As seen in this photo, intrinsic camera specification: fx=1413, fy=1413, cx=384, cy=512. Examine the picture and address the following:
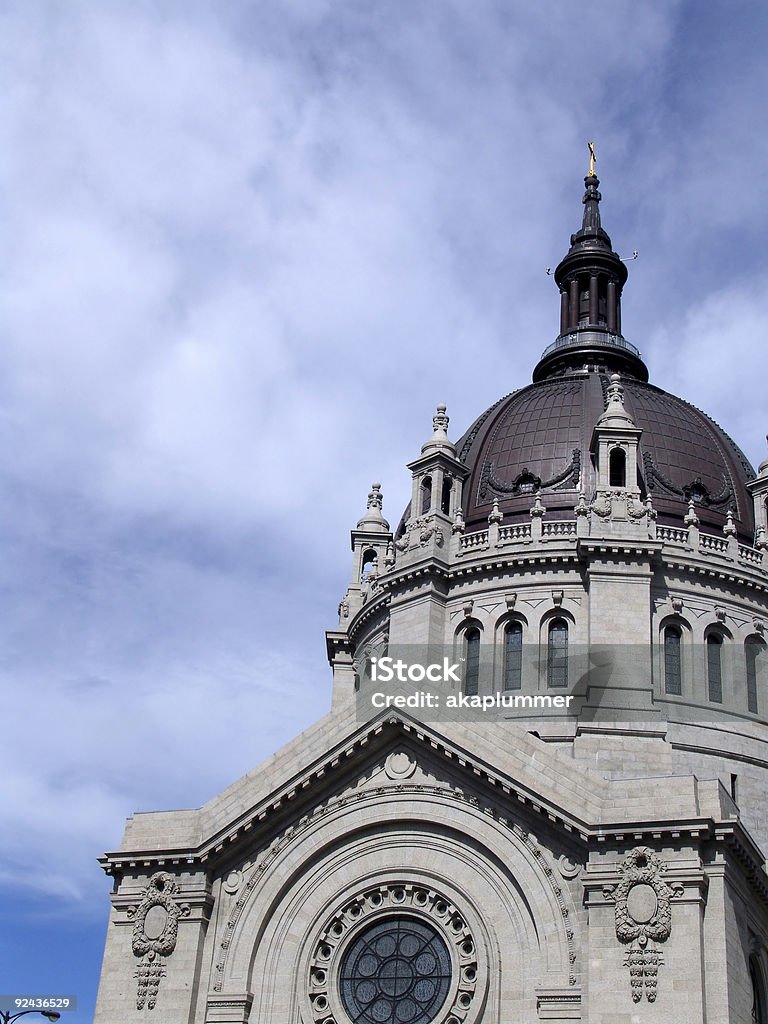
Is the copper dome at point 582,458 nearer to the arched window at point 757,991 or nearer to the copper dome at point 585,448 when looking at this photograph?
the copper dome at point 585,448

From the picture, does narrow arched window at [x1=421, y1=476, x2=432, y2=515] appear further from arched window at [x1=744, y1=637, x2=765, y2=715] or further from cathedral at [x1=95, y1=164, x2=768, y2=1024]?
arched window at [x1=744, y1=637, x2=765, y2=715]

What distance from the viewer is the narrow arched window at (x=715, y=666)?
5478 centimetres

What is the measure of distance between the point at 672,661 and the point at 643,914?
817 inches

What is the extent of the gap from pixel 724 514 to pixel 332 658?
18303 mm

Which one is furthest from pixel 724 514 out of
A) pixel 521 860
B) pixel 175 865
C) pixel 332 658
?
pixel 175 865

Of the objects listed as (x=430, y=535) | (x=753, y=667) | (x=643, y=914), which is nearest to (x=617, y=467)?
(x=430, y=535)

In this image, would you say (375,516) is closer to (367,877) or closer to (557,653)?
(557,653)

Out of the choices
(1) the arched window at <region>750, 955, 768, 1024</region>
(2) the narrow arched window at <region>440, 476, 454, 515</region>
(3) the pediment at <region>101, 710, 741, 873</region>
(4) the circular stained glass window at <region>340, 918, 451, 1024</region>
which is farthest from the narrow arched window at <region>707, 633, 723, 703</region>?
(4) the circular stained glass window at <region>340, 918, 451, 1024</region>

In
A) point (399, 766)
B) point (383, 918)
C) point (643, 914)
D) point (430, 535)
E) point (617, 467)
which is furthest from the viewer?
point (430, 535)

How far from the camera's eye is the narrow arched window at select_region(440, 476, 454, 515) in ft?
195

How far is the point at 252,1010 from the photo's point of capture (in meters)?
38.2

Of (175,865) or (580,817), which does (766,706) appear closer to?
(580,817)

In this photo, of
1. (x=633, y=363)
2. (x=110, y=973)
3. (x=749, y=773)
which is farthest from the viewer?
(x=633, y=363)

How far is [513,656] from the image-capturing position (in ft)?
182
